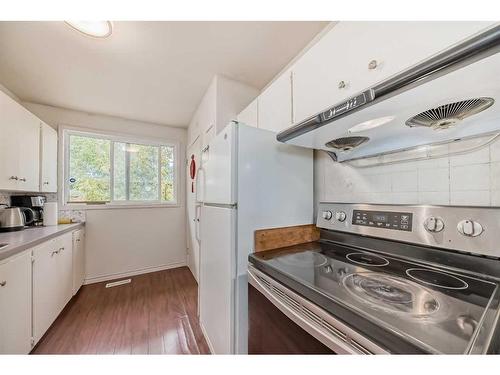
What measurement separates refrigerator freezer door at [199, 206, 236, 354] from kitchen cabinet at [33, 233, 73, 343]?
3.98ft

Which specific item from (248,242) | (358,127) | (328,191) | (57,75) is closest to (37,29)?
(57,75)

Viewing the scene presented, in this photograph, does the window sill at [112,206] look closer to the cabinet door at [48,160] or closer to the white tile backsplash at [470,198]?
the cabinet door at [48,160]

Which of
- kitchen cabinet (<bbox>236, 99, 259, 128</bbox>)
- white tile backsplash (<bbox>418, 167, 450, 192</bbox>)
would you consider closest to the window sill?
kitchen cabinet (<bbox>236, 99, 259, 128</bbox>)

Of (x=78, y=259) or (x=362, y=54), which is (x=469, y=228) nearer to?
(x=362, y=54)

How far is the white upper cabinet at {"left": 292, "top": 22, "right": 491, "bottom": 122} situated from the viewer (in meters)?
0.55

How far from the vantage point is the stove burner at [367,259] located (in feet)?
2.92

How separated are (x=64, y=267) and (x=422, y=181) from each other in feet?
9.82

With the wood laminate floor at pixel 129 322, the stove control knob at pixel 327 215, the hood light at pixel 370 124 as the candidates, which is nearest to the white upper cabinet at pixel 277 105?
the hood light at pixel 370 124

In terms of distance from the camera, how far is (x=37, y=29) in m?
1.38

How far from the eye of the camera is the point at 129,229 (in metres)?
3.00
